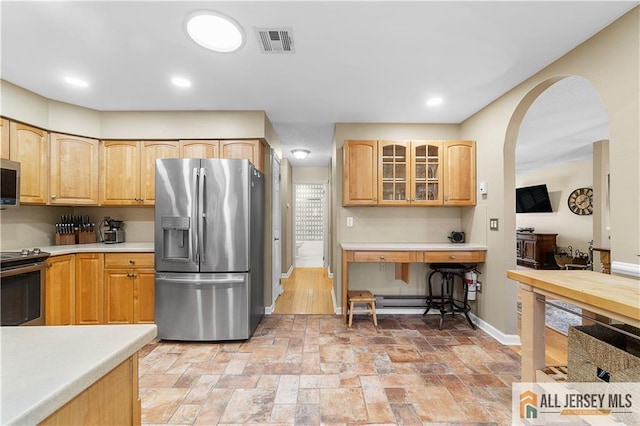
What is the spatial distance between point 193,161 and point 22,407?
2585 mm

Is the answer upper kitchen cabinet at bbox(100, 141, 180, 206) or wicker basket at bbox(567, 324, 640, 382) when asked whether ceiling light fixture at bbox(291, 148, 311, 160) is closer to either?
upper kitchen cabinet at bbox(100, 141, 180, 206)

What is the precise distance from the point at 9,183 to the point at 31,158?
48 centimetres

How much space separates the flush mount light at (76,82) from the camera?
268cm

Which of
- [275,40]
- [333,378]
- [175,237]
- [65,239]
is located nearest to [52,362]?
[333,378]

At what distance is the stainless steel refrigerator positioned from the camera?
2.86 meters

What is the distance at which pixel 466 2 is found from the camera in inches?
67.7

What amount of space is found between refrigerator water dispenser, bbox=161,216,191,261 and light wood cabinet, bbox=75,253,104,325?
0.84 meters

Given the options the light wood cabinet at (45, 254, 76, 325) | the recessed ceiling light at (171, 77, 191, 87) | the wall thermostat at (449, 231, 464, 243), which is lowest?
the light wood cabinet at (45, 254, 76, 325)

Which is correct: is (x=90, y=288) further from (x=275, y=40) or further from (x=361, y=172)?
(x=361, y=172)

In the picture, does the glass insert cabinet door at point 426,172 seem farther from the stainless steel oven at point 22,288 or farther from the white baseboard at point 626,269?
the stainless steel oven at point 22,288

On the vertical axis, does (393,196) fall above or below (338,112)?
below

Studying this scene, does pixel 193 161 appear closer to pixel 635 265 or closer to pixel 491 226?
pixel 491 226

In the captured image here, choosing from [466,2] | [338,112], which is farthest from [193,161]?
[466,2]

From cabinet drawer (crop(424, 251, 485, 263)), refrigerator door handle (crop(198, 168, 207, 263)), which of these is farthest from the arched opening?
refrigerator door handle (crop(198, 168, 207, 263))
